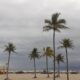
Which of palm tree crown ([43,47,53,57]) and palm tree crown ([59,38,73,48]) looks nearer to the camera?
palm tree crown ([59,38,73,48])

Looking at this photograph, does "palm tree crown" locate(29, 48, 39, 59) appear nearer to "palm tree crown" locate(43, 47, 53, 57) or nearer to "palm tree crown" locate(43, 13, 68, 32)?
"palm tree crown" locate(43, 47, 53, 57)

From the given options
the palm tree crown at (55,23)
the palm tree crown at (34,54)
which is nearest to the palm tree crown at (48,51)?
the palm tree crown at (34,54)

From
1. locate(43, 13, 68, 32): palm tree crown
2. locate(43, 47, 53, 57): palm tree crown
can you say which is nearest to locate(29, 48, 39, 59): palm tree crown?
locate(43, 47, 53, 57): palm tree crown

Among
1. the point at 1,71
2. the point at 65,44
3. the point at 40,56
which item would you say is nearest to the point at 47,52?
the point at 40,56

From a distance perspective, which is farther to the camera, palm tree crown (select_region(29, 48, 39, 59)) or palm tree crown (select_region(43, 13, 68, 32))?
palm tree crown (select_region(29, 48, 39, 59))

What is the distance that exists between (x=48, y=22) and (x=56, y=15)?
6.18ft

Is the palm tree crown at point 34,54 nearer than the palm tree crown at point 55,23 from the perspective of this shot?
No

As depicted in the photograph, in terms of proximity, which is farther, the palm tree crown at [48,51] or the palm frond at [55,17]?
the palm tree crown at [48,51]

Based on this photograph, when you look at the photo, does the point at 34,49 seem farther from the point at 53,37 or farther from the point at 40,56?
the point at 53,37

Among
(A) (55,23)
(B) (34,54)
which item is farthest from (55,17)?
(B) (34,54)

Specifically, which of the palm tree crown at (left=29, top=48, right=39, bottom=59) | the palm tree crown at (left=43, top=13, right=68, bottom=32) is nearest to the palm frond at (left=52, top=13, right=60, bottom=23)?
the palm tree crown at (left=43, top=13, right=68, bottom=32)

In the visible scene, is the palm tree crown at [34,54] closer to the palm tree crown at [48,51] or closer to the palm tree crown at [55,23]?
the palm tree crown at [48,51]

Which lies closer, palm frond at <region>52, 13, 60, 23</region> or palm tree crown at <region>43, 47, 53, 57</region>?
palm frond at <region>52, 13, 60, 23</region>

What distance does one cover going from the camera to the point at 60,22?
190 ft
